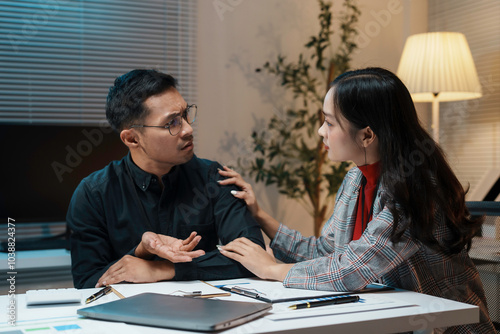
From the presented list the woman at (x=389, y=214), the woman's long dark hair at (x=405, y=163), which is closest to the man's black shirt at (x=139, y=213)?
the woman at (x=389, y=214)

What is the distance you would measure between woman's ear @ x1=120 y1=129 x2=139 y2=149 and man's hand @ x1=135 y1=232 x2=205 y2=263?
1.56 ft

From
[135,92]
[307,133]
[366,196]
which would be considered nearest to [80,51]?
[307,133]

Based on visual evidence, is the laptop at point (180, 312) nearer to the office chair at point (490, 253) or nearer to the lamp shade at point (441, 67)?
the office chair at point (490, 253)

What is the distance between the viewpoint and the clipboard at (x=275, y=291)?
46.0 inches

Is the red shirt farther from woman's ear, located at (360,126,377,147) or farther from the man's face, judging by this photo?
the man's face

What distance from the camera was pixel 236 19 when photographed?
3.56 meters

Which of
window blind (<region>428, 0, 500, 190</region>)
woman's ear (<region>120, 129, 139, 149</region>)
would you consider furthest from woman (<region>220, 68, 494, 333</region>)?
window blind (<region>428, 0, 500, 190</region>)

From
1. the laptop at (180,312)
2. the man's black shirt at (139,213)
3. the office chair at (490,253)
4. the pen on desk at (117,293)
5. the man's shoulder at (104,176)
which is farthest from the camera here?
the man's shoulder at (104,176)

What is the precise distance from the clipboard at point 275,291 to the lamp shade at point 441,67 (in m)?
2.10

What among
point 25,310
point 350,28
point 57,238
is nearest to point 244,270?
point 25,310

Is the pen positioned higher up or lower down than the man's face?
lower down

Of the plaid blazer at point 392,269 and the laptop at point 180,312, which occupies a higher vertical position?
the laptop at point 180,312

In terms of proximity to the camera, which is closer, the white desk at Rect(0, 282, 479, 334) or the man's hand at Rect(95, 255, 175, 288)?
the white desk at Rect(0, 282, 479, 334)

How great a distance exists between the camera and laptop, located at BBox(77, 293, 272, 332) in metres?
0.91
